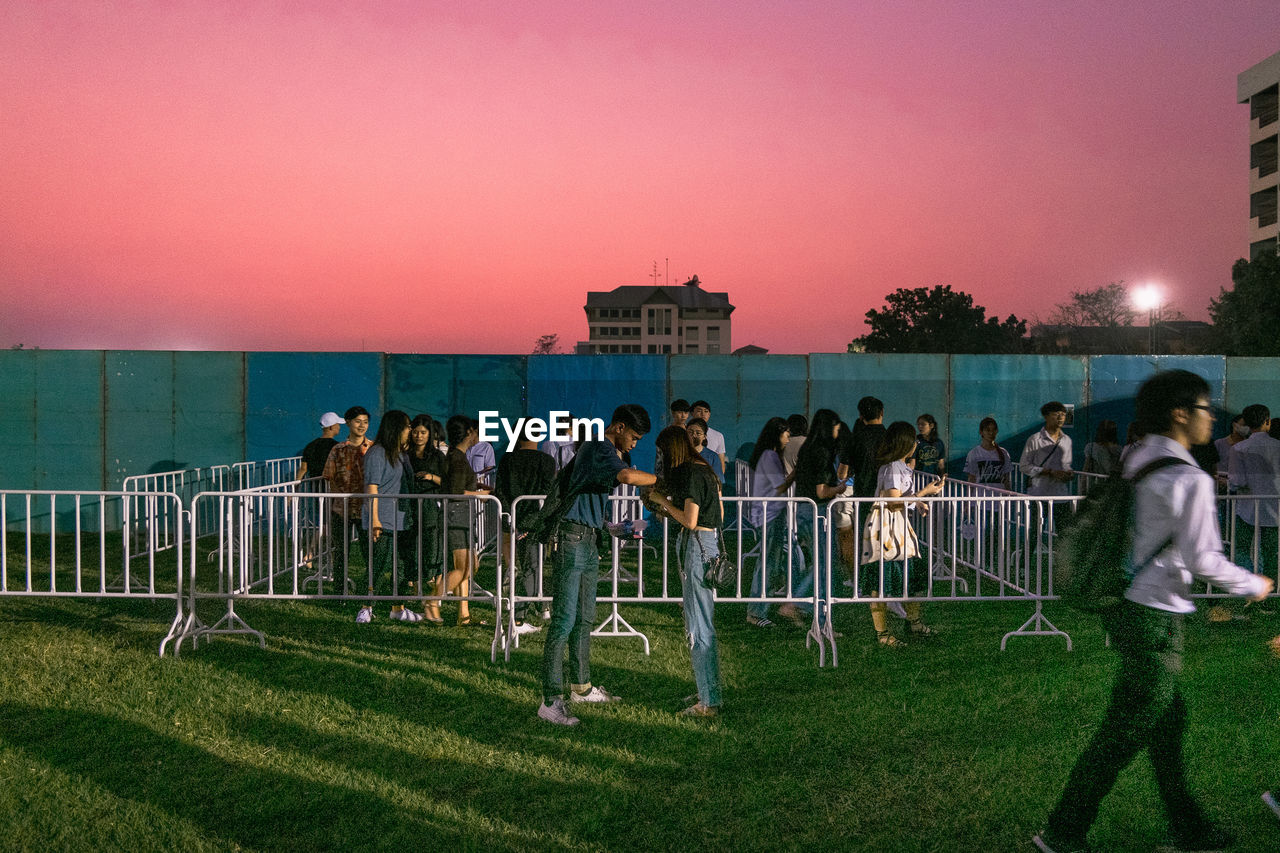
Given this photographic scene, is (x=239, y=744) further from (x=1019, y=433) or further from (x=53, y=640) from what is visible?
(x=1019, y=433)

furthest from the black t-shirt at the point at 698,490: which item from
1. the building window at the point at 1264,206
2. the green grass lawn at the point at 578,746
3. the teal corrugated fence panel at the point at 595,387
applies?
the building window at the point at 1264,206

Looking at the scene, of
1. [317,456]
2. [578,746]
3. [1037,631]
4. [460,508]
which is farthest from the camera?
[317,456]

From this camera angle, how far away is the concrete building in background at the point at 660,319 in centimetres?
13388

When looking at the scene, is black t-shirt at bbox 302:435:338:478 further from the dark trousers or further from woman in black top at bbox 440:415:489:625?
the dark trousers

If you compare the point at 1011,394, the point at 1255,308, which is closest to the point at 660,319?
the point at 1255,308

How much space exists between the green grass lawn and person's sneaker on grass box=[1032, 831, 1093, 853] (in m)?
0.23

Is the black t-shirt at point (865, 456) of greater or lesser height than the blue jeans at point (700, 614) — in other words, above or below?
above

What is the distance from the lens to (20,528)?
584 inches

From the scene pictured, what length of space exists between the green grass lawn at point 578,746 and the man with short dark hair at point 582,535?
0.93 ft

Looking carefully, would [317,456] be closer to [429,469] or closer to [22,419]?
[429,469]

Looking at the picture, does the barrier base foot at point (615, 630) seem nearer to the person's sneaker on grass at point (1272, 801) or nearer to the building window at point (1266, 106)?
the person's sneaker on grass at point (1272, 801)

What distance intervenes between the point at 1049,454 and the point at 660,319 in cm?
12473

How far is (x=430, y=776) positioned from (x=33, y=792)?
1.87m

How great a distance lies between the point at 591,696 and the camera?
6.27 metres
